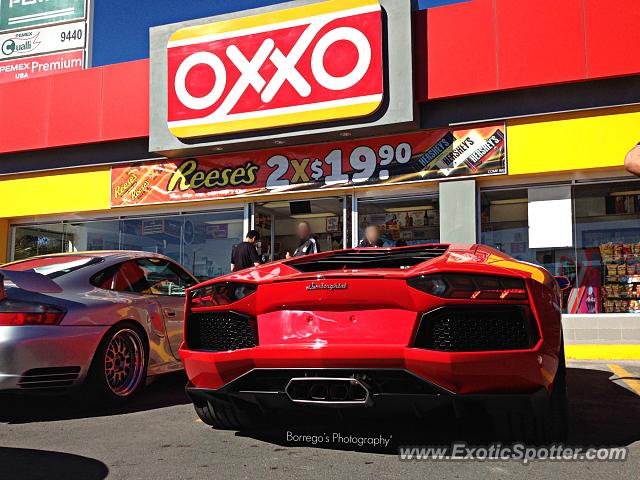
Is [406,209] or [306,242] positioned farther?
[406,209]

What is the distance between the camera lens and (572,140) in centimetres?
878

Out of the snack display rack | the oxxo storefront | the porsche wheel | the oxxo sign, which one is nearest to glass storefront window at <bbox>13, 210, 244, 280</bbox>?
the oxxo storefront

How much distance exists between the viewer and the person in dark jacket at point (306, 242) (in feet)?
29.3

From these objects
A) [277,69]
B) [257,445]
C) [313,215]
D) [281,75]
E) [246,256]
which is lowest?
[257,445]

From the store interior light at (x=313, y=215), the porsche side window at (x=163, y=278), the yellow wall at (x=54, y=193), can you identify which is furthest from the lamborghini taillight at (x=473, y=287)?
Result: the yellow wall at (x=54, y=193)

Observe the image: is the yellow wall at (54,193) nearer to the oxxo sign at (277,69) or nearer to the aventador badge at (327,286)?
the oxxo sign at (277,69)

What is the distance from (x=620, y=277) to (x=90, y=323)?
7.77 metres

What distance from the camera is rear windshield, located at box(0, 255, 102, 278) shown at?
15.4 ft

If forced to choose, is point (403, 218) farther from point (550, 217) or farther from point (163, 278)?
point (163, 278)

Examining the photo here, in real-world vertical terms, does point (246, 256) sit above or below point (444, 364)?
above

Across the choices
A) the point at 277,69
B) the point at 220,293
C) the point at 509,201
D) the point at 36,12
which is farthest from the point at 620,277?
the point at 36,12

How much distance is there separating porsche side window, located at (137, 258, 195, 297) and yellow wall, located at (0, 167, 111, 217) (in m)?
6.84

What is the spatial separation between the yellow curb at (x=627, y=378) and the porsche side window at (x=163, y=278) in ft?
13.7

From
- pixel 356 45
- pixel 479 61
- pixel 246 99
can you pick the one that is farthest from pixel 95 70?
pixel 479 61
